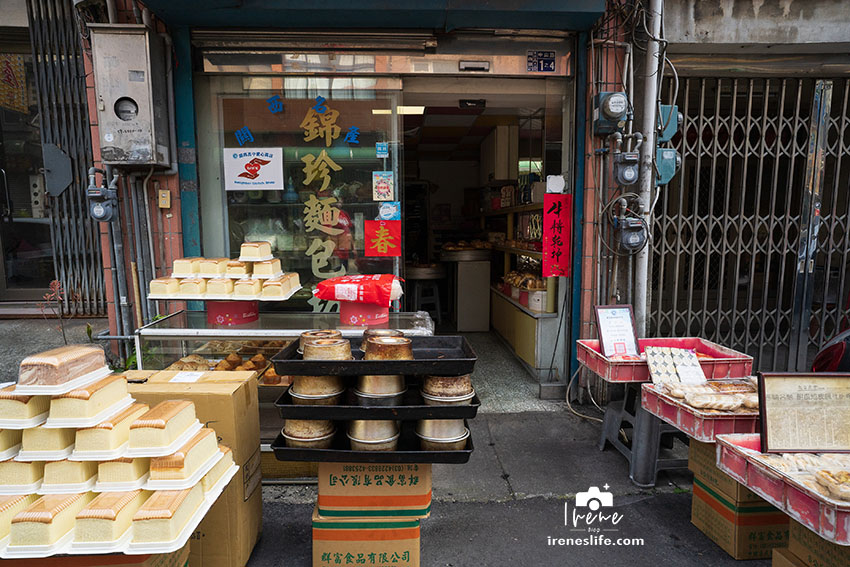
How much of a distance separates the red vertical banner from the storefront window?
64.2 inches

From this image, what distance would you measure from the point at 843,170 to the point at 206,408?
8.19 m

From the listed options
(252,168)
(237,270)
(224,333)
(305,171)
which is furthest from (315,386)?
(252,168)

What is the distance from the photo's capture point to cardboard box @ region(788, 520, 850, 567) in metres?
2.22

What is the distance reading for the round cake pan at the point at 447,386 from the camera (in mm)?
2439

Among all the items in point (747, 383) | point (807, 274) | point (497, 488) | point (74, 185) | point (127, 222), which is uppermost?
point (74, 185)

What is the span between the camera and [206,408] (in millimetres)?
2678

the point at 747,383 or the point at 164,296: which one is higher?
the point at 164,296

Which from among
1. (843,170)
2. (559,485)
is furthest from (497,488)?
(843,170)

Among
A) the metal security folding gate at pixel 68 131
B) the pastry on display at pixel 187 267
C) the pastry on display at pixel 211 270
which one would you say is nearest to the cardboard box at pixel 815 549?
the pastry on display at pixel 211 270

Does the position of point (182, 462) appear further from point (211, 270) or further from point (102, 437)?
point (211, 270)

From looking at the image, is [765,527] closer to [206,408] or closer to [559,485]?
[559,485]

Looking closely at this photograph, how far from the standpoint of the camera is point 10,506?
74.7 inches

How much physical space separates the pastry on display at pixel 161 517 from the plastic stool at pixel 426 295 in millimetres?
6550

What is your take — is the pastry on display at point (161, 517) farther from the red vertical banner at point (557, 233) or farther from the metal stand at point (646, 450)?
the red vertical banner at point (557, 233)
